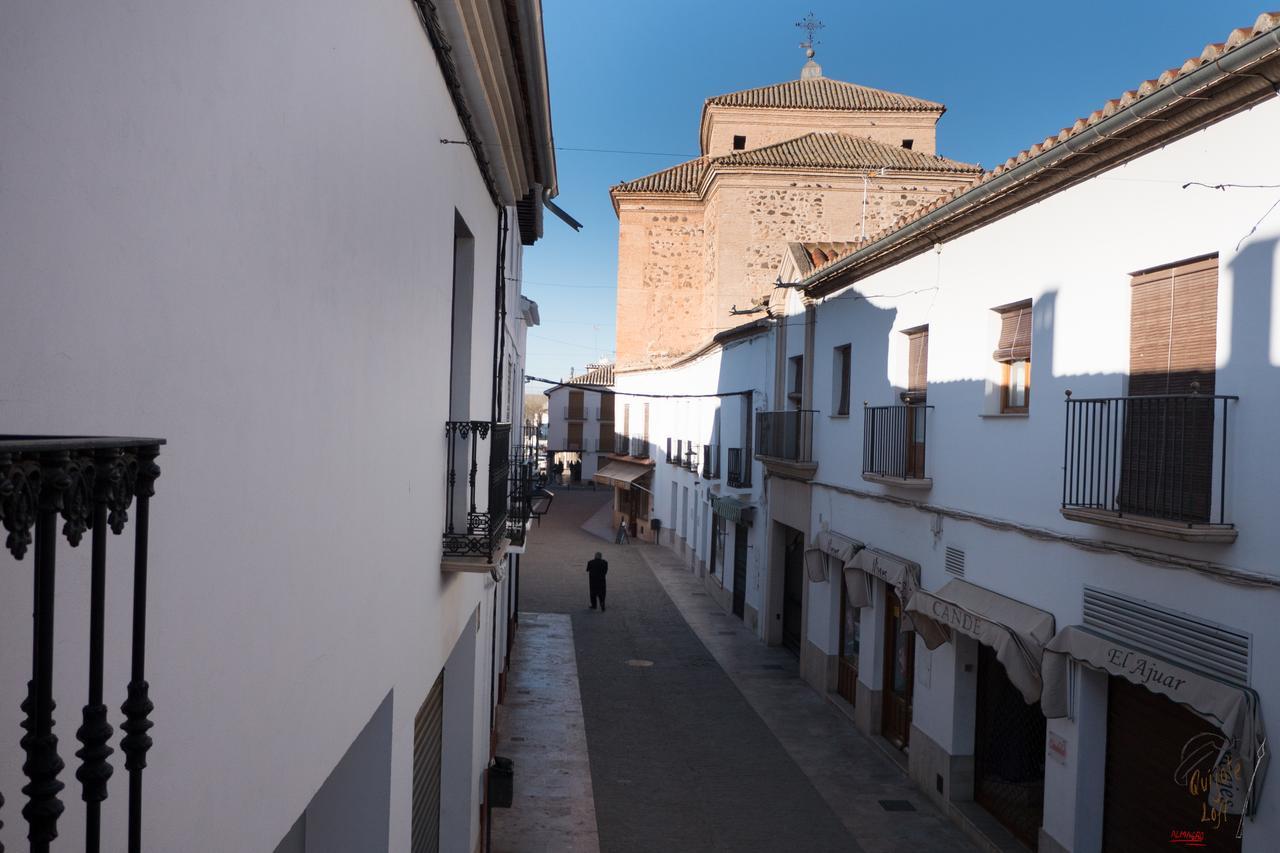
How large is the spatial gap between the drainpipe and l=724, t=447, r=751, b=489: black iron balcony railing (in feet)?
32.3

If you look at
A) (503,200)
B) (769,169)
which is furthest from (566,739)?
(769,169)

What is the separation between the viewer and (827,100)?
36.6 metres

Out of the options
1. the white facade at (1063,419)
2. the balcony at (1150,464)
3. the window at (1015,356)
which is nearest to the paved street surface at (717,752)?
the white facade at (1063,419)

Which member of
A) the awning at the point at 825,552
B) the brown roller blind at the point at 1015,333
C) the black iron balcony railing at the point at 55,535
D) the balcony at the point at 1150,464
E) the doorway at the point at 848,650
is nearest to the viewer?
the black iron balcony railing at the point at 55,535

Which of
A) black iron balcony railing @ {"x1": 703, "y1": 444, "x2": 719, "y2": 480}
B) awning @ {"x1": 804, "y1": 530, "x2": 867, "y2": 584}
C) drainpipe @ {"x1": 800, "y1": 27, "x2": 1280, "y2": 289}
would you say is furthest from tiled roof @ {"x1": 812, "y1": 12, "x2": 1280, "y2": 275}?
black iron balcony railing @ {"x1": 703, "y1": 444, "x2": 719, "y2": 480}

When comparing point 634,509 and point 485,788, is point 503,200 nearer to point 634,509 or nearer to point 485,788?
point 485,788

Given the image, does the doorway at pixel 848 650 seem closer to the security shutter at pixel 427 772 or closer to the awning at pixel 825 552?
the awning at pixel 825 552

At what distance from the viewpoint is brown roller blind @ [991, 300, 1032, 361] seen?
9.87m

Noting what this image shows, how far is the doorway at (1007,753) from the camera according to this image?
33.3ft

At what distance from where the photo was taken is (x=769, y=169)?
104 feet

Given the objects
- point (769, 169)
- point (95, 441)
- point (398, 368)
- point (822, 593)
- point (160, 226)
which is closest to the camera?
point (95, 441)

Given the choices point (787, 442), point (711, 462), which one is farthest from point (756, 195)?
point (787, 442)

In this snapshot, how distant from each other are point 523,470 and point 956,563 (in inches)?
208

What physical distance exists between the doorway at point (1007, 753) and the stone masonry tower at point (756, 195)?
18014mm
